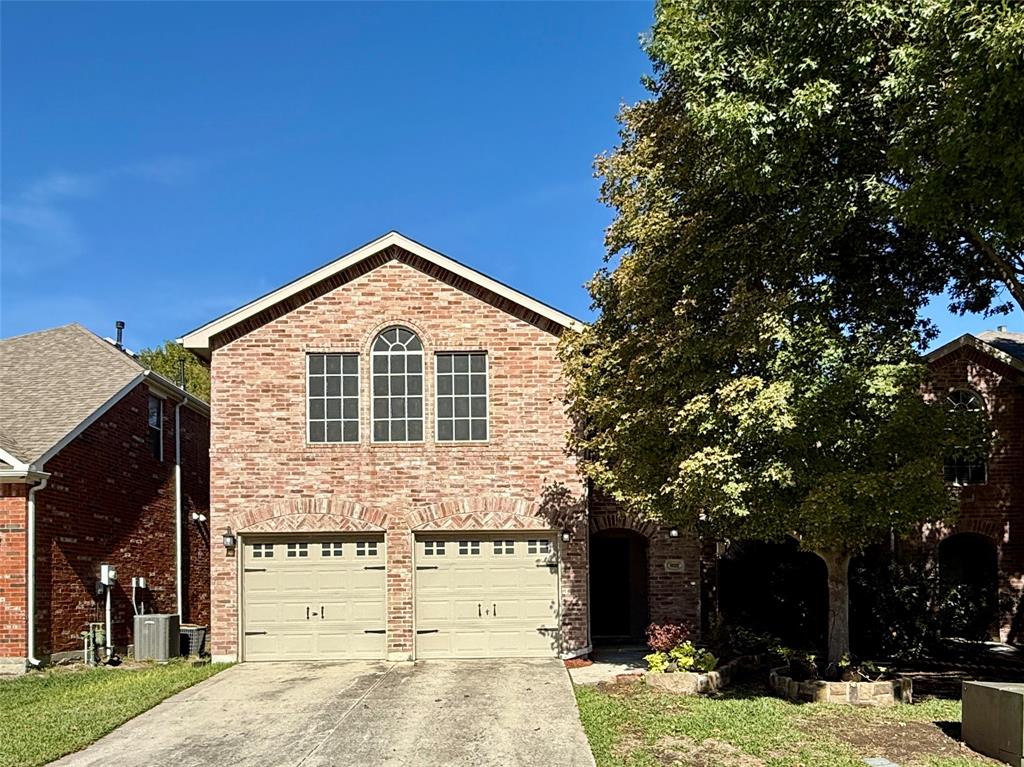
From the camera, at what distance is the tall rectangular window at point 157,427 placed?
16.8 m

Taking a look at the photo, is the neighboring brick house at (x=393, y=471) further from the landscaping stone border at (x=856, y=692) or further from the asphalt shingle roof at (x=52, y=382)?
the landscaping stone border at (x=856, y=692)

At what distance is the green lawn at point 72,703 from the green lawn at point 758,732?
576 centimetres

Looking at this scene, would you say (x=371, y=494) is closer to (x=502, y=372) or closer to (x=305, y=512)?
(x=305, y=512)

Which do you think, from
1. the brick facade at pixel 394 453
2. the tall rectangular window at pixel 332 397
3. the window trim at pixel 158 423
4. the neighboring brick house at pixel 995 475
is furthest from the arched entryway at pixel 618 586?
the window trim at pixel 158 423

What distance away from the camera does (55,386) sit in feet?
50.2

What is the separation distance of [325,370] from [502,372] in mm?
3058

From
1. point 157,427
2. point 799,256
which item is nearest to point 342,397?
point 157,427

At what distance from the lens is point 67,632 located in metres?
13.4

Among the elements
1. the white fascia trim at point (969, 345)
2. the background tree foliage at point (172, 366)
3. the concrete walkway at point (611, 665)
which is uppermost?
the background tree foliage at point (172, 366)

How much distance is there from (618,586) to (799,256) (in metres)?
8.86

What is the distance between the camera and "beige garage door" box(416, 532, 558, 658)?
526 inches

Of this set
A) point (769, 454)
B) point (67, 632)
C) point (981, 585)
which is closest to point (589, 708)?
point (769, 454)

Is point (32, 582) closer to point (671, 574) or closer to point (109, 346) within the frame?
point (109, 346)

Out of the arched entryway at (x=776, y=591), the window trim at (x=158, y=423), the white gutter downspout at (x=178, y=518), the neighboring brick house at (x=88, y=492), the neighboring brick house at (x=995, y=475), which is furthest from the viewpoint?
the white gutter downspout at (x=178, y=518)
